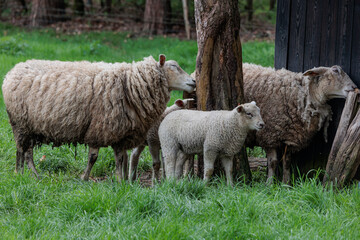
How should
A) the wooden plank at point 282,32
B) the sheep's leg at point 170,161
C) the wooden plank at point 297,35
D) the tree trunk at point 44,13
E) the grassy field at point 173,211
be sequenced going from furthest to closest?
1. the tree trunk at point 44,13
2. the wooden plank at point 282,32
3. the wooden plank at point 297,35
4. the sheep's leg at point 170,161
5. the grassy field at point 173,211

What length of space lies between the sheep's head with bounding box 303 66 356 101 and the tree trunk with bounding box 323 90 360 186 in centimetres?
19

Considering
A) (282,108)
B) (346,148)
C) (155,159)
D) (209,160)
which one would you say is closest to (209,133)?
(209,160)

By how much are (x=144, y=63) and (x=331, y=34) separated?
244 centimetres

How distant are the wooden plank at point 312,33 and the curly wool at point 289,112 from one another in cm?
26

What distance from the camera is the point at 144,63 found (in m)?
6.34

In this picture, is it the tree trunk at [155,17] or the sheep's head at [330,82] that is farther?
the tree trunk at [155,17]

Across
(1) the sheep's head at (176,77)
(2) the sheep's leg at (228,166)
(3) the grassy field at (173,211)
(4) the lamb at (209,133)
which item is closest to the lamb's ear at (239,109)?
(4) the lamb at (209,133)

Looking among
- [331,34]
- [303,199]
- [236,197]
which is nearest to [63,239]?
[236,197]

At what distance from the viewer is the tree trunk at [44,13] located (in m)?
17.9

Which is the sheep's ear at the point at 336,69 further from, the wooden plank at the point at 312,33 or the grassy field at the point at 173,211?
the grassy field at the point at 173,211

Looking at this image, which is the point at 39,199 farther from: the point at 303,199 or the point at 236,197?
the point at 303,199

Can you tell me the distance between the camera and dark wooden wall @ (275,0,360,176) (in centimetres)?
606

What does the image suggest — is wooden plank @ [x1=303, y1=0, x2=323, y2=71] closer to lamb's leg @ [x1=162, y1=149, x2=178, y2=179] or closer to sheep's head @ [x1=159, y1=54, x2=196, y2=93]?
sheep's head @ [x1=159, y1=54, x2=196, y2=93]

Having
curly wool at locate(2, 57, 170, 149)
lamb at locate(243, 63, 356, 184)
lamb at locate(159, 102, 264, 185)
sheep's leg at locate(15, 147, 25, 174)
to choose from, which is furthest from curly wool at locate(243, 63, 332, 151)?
sheep's leg at locate(15, 147, 25, 174)
